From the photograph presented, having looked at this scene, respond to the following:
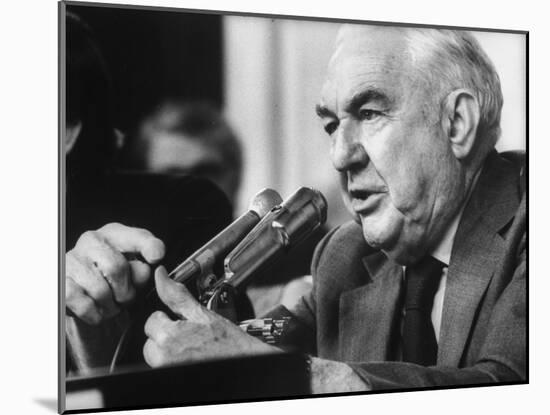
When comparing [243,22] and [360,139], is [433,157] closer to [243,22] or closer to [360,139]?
[360,139]

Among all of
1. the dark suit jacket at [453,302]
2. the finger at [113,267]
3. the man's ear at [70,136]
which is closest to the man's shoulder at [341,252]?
the dark suit jacket at [453,302]

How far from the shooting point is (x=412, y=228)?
532 cm

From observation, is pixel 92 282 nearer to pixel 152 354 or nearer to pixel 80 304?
pixel 80 304

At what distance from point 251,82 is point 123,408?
164cm

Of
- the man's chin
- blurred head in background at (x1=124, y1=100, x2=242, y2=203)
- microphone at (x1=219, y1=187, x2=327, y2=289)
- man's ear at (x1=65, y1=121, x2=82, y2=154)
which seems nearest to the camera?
man's ear at (x1=65, y1=121, x2=82, y2=154)

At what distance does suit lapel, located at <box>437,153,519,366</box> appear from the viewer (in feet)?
17.5

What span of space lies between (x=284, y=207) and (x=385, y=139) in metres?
0.61

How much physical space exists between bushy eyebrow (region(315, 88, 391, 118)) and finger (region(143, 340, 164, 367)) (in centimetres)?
137

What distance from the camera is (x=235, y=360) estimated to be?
16.4ft

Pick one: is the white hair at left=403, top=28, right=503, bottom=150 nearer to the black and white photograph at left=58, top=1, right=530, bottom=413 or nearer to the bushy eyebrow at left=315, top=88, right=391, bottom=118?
the black and white photograph at left=58, top=1, right=530, bottom=413

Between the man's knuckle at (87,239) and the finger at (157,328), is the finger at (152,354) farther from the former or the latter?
the man's knuckle at (87,239)

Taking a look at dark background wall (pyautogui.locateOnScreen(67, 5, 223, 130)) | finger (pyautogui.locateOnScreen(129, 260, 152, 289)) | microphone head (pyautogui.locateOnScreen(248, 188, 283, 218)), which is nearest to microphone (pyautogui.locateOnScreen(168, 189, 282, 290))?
microphone head (pyautogui.locateOnScreen(248, 188, 283, 218))

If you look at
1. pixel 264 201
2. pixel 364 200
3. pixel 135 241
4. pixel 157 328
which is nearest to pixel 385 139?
pixel 364 200

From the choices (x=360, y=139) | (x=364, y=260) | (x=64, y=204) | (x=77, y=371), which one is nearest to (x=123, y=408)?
(x=77, y=371)
